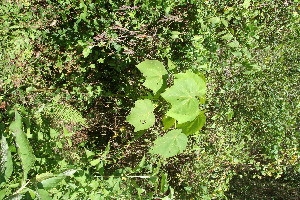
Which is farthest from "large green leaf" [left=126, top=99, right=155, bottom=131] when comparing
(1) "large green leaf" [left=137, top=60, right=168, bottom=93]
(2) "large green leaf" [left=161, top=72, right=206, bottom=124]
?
(2) "large green leaf" [left=161, top=72, right=206, bottom=124]

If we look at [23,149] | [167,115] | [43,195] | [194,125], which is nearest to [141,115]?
[167,115]

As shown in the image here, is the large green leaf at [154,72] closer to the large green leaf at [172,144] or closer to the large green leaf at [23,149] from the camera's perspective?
the large green leaf at [172,144]

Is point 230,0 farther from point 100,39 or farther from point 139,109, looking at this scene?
point 139,109

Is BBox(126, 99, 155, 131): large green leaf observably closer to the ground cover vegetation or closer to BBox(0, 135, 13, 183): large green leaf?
the ground cover vegetation

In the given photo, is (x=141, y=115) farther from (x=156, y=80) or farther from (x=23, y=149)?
(x=23, y=149)

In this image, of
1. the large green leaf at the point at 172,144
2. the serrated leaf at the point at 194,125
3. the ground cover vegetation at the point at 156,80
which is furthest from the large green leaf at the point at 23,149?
the serrated leaf at the point at 194,125

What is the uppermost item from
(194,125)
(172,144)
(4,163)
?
(194,125)

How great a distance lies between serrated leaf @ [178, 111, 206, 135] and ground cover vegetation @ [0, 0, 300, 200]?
0.01 m

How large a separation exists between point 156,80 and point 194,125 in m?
0.51

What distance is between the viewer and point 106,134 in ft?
12.2

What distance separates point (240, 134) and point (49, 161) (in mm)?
2762

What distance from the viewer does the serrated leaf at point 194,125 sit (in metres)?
2.45

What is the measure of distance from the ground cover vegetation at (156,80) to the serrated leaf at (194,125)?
0.01 meters

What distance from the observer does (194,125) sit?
2.49 metres
